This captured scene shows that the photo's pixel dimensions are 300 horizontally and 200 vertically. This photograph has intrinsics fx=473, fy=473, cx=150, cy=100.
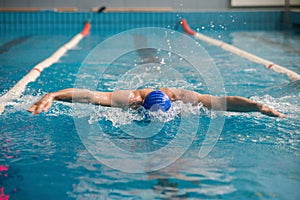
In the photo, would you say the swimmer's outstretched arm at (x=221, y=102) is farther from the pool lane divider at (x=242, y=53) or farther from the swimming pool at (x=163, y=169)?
the pool lane divider at (x=242, y=53)

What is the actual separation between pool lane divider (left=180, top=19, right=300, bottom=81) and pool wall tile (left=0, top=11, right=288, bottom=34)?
1.33ft

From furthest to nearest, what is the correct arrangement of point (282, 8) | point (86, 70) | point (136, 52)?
point (282, 8)
point (136, 52)
point (86, 70)

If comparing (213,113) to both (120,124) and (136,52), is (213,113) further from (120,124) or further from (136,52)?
(136,52)

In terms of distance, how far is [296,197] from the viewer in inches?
86.4

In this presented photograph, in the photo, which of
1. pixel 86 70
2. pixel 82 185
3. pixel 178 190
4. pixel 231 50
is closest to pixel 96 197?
pixel 82 185

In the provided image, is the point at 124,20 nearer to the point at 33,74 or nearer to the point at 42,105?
the point at 33,74

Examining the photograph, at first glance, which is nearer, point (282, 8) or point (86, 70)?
point (86, 70)

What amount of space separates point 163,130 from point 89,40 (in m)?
5.87

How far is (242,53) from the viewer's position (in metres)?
7.13

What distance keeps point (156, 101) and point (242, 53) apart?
13.3 feet

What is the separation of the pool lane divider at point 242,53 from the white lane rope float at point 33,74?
2432mm

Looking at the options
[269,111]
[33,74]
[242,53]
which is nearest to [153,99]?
[269,111]

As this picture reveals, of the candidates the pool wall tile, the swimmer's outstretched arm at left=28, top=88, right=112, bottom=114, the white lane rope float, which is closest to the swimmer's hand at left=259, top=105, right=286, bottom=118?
the swimmer's outstretched arm at left=28, top=88, right=112, bottom=114

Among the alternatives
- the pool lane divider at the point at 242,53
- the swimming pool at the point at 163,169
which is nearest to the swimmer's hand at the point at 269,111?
the swimming pool at the point at 163,169
